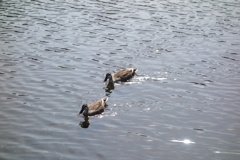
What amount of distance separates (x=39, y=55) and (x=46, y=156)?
451 inches

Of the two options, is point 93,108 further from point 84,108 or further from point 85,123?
point 85,123

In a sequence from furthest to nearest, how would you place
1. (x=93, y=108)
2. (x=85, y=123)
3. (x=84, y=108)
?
(x=93, y=108), (x=84, y=108), (x=85, y=123)

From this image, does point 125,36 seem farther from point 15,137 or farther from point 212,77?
point 15,137

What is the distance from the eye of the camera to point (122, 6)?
37219mm

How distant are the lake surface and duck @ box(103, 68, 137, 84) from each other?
15.5 inches

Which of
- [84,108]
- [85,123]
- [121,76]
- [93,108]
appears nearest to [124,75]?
[121,76]

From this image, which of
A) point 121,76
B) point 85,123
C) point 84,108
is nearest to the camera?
point 85,123

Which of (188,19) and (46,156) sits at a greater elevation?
(188,19)

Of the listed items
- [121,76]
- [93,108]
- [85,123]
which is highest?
[121,76]

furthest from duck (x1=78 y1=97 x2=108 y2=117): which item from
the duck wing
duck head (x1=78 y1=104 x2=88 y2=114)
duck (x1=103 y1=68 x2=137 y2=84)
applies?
the duck wing

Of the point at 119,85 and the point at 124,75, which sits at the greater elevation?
the point at 124,75

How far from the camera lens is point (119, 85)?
21188 millimetres

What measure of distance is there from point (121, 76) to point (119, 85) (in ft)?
1.71

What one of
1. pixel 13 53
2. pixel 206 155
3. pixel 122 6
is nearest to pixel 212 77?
pixel 206 155
